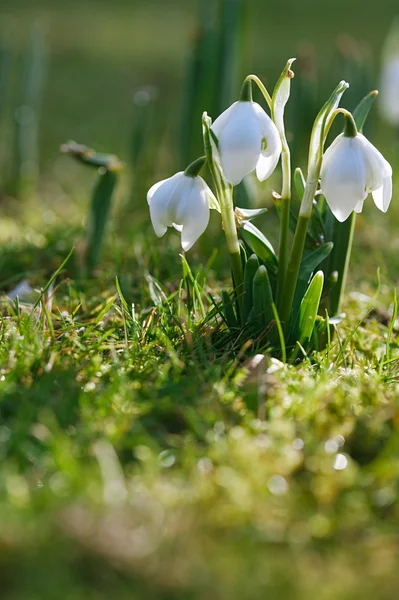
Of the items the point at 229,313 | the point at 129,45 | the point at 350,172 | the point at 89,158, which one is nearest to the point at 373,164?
the point at 350,172

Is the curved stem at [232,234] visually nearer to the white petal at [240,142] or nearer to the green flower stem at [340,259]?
the white petal at [240,142]

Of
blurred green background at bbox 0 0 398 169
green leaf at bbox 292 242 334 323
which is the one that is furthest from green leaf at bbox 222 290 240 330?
blurred green background at bbox 0 0 398 169

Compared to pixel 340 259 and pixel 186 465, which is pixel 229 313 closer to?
pixel 340 259

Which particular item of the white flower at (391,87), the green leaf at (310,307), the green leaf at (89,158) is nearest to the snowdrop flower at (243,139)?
the green leaf at (310,307)

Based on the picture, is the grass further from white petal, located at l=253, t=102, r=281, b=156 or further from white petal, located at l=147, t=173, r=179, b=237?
white petal, located at l=253, t=102, r=281, b=156

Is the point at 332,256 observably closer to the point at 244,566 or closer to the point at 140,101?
the point at 244,566

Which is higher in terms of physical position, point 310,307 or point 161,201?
point 161,201
